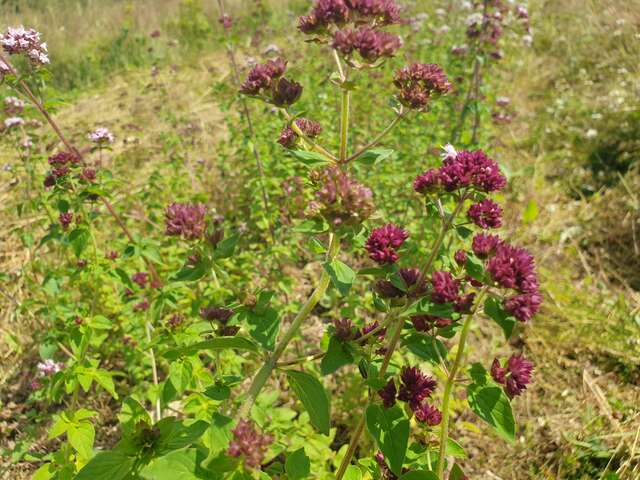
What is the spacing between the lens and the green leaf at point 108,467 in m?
1.40

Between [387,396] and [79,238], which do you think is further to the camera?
[79,238]

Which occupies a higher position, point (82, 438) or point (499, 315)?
point (499, 315)

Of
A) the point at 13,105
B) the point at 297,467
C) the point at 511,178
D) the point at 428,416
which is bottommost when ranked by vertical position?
the point at 511,178

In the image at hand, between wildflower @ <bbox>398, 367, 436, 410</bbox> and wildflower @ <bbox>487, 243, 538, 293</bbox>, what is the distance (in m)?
0.50

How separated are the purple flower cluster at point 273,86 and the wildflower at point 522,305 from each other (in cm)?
109

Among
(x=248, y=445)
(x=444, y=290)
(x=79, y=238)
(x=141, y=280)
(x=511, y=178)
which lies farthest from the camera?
(x=511, y=178)

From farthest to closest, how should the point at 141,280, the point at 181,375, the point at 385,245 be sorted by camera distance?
the point at 141,280
the point at 181,375
the point at 385,245

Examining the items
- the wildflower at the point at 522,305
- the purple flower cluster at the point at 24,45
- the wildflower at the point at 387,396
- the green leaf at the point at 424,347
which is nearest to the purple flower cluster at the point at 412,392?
the wildflower at the point at 387,396

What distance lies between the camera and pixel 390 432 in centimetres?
147

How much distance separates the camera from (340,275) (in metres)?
1.48

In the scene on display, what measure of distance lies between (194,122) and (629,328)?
6.53 m

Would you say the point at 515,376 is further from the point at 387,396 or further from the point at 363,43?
the point at 363,43

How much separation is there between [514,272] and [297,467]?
95cm

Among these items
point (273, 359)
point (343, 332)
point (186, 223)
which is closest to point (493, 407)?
point (343, 332)
